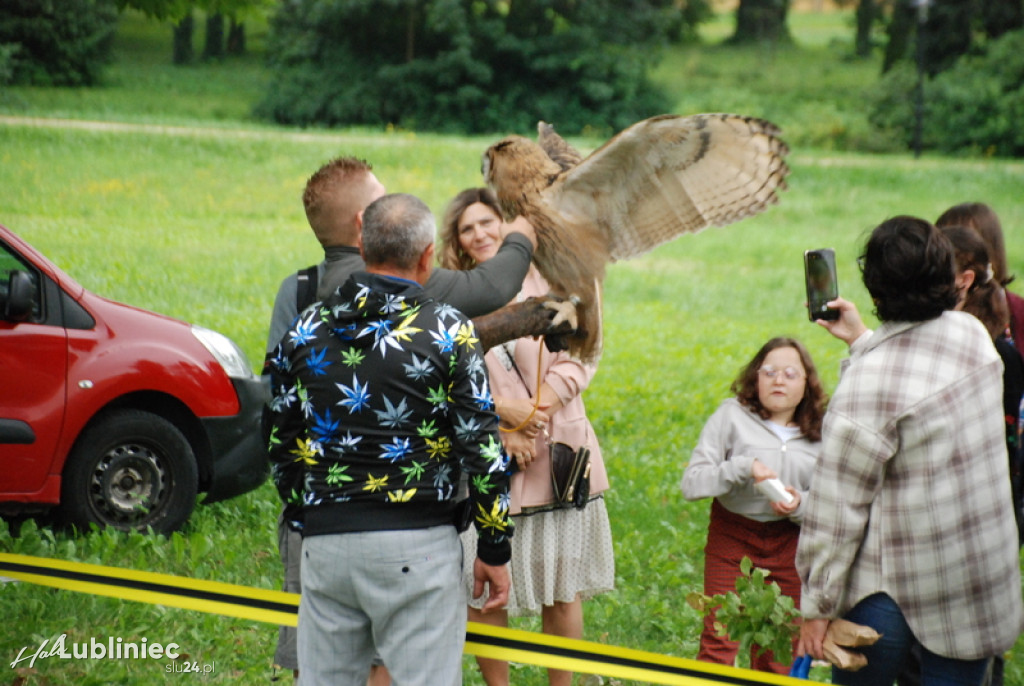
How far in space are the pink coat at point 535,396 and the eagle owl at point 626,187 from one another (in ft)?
0.34

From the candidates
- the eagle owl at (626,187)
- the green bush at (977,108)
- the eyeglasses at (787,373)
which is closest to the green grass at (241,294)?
the eyeglasses at (787,373)

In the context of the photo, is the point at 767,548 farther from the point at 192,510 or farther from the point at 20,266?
the point at 20,266

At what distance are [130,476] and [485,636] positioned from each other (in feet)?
9.30

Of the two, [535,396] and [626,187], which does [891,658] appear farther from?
[626,187]

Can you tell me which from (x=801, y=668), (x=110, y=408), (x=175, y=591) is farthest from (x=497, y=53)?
(x=801, y=668)

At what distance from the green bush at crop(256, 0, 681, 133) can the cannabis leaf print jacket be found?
256 inches

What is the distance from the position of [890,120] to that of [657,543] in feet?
84.3

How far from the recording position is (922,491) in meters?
2.56

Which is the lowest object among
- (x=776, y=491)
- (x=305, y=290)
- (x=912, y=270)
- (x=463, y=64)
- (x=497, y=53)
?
(x=776, y=491)

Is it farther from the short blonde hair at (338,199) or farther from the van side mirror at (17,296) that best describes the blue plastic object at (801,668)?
the van side mirror at (17,296)

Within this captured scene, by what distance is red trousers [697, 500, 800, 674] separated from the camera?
3791 millimetres

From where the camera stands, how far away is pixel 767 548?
3.84m
